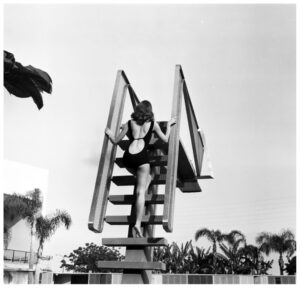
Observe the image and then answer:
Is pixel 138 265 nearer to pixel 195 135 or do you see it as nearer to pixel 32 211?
pixel 195 135

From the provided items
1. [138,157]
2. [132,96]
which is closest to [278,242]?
[132,96]

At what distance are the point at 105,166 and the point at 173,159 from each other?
73cm

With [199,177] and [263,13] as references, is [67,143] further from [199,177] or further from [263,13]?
[263,13]

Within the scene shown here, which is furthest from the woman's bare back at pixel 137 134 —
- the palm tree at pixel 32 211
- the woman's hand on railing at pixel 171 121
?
the palm tree at pixel 32 211

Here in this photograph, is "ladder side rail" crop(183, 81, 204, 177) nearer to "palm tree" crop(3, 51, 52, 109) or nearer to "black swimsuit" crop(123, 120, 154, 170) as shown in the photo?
"black swimsuit" crop(123, 120, 154, 170)

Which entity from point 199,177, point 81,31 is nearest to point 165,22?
point 81,31

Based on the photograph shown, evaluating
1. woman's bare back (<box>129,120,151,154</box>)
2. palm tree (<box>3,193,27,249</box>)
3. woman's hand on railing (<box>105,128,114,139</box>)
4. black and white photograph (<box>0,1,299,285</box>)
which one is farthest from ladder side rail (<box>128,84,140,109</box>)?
palm tree (<box>3,193,27,249</box>)

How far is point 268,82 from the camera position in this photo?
8.45m

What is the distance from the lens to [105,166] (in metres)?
4.53

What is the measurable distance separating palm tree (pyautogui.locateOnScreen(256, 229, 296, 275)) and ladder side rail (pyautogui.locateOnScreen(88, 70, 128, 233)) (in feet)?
124

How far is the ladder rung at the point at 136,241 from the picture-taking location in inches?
156

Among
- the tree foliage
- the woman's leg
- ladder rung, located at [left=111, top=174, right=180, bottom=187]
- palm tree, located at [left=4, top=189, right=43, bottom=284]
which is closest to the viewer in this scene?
the woman's leg

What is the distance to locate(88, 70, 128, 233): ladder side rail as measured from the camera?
166 inches

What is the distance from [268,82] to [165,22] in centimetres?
273
